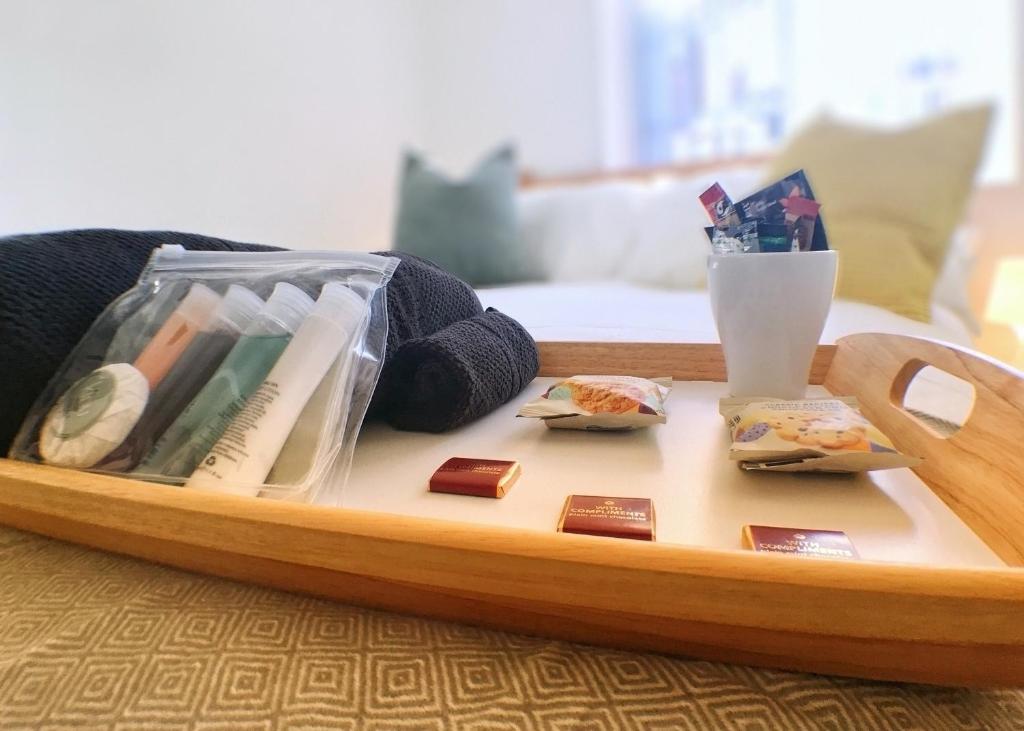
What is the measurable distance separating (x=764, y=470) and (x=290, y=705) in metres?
0.28

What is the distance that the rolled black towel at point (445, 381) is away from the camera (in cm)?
50

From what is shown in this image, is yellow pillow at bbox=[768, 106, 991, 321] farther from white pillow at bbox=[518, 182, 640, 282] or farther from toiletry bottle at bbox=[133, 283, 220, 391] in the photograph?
toiletry bottle at bbox=[133, 283, 220, 391]

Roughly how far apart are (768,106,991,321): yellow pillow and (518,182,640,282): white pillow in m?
0.48

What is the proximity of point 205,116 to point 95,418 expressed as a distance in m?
1.43

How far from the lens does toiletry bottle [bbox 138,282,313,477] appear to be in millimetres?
430

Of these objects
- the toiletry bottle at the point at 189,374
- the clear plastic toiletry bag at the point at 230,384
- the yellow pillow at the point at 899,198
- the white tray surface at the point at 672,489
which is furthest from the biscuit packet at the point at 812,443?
the yellow pillow at the point at 899,198

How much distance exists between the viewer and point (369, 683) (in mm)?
312

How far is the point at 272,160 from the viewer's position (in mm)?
1825

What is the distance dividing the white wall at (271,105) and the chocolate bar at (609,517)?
136cm

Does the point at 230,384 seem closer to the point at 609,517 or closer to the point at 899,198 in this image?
the point at 609,517

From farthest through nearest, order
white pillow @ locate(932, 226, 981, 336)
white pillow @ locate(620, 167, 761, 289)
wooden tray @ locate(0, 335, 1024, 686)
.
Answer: white pillow @ locate(620, 167, 761, 289), white pillow @ locate(932, 226, 981, 336), wooden tray @ locate(0, 335, 1024, 686)

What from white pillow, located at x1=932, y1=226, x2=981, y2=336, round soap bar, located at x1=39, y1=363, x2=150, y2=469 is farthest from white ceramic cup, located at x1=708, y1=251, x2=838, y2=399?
white pillow, located at x1=932, y1=226, x2=981, y2=336

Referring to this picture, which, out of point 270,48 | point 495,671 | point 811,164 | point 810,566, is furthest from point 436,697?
point 270,48

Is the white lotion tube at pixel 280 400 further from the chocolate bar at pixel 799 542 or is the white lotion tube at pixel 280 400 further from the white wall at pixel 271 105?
the white wall at pixel 271 105
